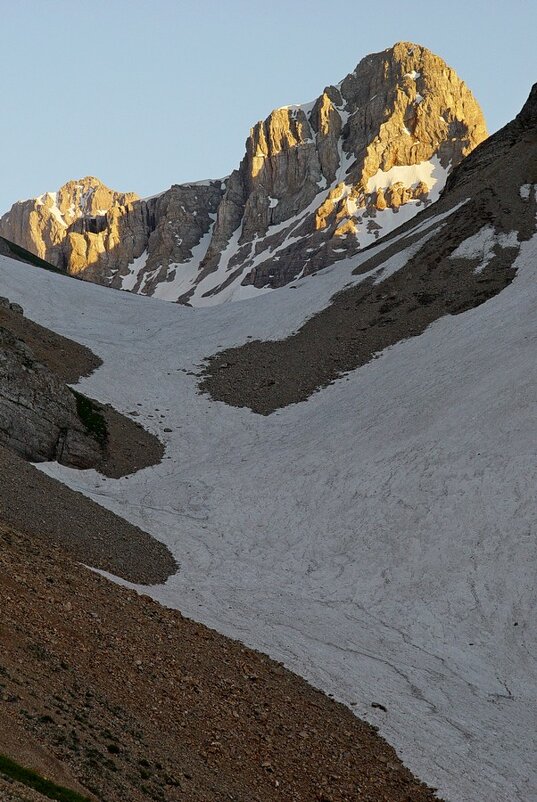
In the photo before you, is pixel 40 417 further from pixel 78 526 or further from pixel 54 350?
pixel 54 350

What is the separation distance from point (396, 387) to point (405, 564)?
61.7ft

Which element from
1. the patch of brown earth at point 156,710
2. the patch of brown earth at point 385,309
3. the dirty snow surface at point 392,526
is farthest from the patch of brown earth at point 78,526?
the patch of brown earth at point 385,309

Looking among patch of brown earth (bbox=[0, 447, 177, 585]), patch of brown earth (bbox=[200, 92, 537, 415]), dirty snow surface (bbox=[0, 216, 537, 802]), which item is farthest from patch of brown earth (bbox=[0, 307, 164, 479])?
patch of brown earth (bbox=[0, 447, 177, 585])

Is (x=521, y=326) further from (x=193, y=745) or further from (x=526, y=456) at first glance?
(x=193, y=745)

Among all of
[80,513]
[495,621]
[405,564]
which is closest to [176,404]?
[80,513]

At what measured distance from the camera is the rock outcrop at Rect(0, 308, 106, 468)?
39500 millimetres

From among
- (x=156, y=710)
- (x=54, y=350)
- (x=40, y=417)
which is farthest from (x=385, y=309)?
(x=156, y=710)

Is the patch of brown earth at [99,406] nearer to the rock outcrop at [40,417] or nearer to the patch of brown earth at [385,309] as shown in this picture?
the rock outcrop at [40,417]

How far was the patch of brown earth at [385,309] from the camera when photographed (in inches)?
2163

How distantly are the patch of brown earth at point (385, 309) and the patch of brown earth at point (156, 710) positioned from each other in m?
30.7

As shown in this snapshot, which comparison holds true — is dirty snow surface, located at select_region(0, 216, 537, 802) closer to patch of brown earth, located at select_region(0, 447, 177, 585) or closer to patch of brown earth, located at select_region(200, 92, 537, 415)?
patch of brown earth, located at select_region(0, 447, 177, 585)

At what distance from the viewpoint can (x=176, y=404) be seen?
53438 mm

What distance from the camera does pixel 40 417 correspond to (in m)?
41.1

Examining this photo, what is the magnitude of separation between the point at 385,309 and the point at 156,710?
1951 inches
